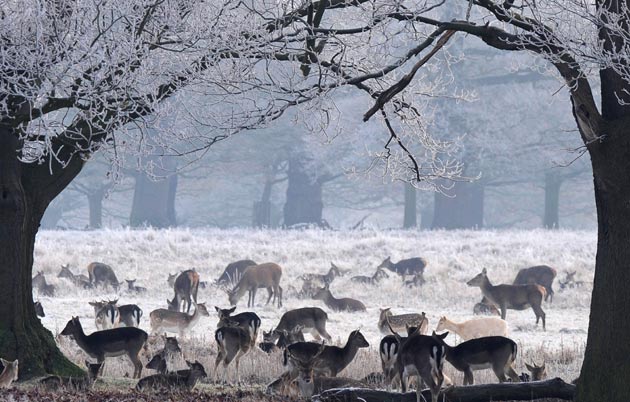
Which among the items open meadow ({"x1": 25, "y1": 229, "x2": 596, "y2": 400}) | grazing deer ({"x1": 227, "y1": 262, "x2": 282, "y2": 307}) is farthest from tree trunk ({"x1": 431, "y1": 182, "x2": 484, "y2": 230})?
grazing deer ({"x1": 227, "y1": 262, "x2": 282, "y2": 307})

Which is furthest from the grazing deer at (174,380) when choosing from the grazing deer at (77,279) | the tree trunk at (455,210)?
the tree trunk at (455,210)

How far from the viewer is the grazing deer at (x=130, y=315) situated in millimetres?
18594

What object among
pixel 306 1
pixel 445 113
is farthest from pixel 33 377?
pixel 445 113

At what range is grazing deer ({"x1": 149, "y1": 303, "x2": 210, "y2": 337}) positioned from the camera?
19.2m

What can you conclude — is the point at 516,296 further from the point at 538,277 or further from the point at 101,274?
the point at 101,274

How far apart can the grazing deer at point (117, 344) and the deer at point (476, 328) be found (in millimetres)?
5562

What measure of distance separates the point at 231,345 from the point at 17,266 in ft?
10.0

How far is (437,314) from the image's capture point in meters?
23.5

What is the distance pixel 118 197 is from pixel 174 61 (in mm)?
60492

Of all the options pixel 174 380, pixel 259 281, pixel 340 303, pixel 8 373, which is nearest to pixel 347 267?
pixel 259 281

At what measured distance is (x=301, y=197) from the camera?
5712 cm

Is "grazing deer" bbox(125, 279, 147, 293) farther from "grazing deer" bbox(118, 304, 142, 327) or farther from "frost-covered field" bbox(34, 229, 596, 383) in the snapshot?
"grazing deer" bbox(118, 304, 142, 327)

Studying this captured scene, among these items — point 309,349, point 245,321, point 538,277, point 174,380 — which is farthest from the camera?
point 538,277

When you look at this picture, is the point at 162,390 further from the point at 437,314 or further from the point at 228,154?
the point at 228,154
